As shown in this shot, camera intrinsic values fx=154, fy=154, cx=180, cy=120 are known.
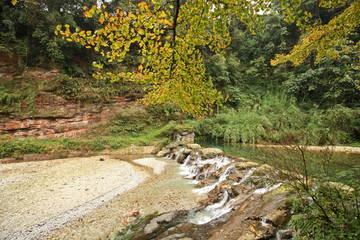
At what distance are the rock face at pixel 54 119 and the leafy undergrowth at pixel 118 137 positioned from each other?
0.79 meters

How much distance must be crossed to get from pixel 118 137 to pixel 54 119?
516 centimetres

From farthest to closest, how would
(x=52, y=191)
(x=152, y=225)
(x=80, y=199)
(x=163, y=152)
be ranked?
1. (x=163, y=152)
2. (x=52, y=191)
3. (x=80, y=199)
4. (x=152, y=225)

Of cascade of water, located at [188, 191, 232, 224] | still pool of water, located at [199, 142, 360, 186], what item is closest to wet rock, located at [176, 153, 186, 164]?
cascade of water, located at [188, 191, 232, 224]

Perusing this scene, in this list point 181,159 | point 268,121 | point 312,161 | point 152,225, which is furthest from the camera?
point 268,121

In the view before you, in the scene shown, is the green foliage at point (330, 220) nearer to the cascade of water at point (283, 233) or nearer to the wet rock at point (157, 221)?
the cascade of water at point (283, 233)

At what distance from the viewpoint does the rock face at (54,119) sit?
11.2 m

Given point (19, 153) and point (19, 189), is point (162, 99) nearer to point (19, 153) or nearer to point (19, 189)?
point (19, 189)

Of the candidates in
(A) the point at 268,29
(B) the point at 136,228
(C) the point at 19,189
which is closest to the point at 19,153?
(C) the point at 19,189

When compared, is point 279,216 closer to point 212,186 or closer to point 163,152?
point 212,186

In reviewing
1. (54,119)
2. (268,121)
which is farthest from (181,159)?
(54,119)

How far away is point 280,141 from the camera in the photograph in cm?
256

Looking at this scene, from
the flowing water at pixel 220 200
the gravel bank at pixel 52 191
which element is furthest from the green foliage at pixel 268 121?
the gravel bank at pixel 52 191

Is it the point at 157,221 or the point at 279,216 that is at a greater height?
the point at 279,216

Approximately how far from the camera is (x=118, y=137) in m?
13.7
